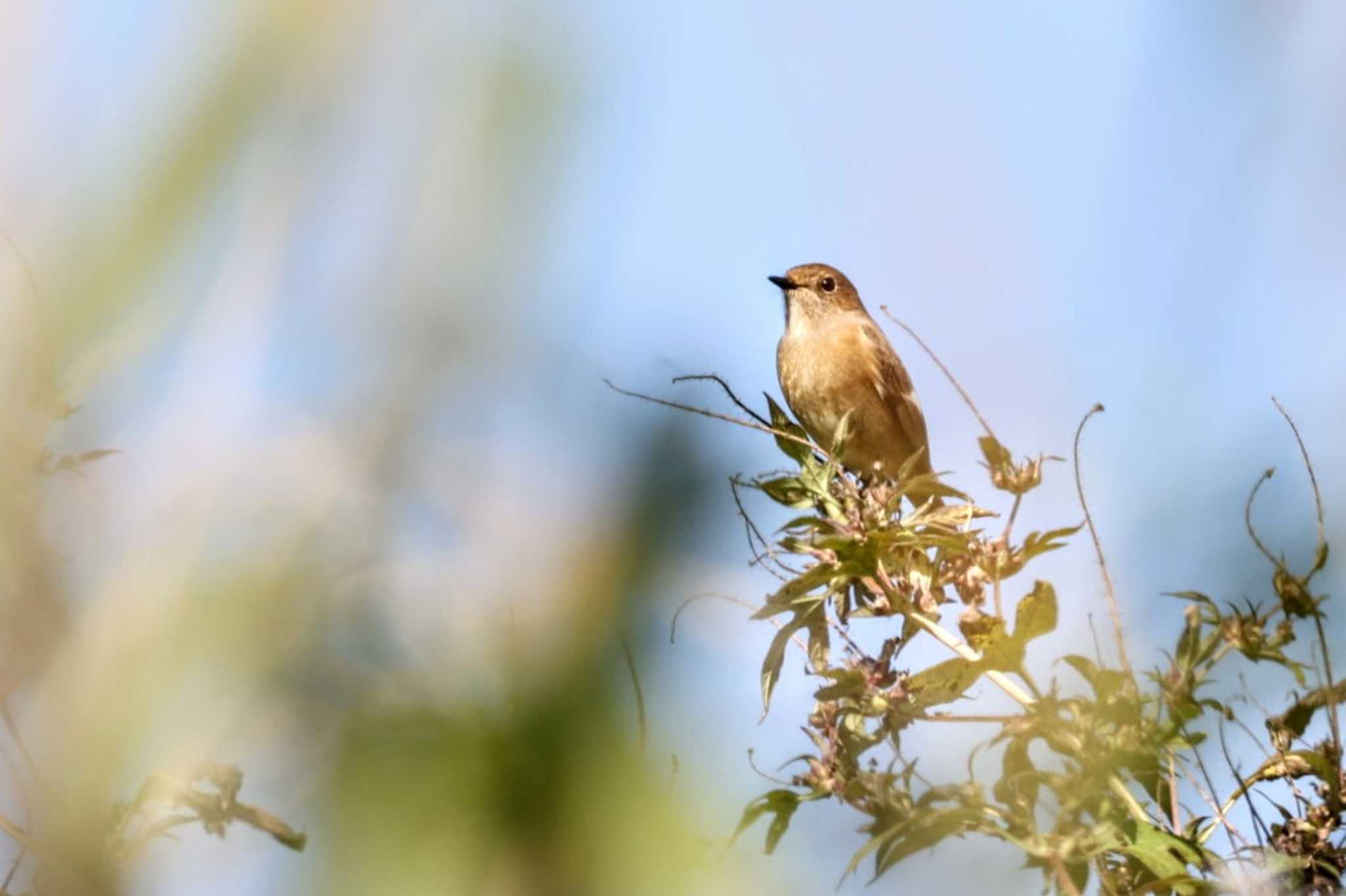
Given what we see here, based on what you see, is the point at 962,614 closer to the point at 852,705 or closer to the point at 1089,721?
the point at 852,705

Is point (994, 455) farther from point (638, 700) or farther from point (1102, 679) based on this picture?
point (638, 700)

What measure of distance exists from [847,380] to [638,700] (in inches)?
218

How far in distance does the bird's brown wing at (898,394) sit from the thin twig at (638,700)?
5002 millimetres

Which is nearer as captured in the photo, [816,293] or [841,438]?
[841,438]

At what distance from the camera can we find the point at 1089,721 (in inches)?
48.6

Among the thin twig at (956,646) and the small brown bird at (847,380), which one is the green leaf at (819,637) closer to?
the thin twig at (956,646)

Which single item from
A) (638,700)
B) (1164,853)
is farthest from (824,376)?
(638,700)

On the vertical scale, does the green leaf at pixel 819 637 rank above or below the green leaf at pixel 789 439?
below

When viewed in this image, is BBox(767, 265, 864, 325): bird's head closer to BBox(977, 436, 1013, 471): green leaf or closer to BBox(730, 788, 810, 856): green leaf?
BBox(977, 436, 1013, 471): green leaf

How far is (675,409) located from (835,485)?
46.9 inches

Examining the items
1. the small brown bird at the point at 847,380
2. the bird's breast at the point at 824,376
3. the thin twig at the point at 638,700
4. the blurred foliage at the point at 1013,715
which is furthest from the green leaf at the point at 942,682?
the bird's breast at the point at 824,376

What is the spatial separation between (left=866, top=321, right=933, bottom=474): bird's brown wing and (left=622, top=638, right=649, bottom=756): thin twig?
5002 millimetres

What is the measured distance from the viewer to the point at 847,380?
6293 millimetres

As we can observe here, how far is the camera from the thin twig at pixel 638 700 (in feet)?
2.73
